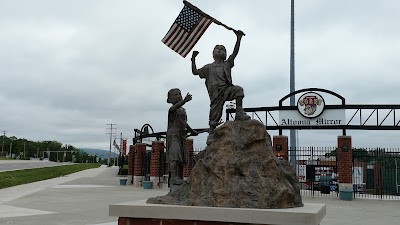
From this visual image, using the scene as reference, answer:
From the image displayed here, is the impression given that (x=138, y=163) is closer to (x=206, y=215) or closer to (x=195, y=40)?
(x=195, y=40)

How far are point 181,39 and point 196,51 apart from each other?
3.37ft

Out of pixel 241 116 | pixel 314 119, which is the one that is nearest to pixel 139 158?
pixel 314 119

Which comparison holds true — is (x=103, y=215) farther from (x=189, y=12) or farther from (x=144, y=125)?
(x=144, y=125)

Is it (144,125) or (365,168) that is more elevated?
(144,125)

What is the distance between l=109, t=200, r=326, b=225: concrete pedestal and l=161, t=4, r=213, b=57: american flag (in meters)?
3.76

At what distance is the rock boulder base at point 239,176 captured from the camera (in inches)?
243

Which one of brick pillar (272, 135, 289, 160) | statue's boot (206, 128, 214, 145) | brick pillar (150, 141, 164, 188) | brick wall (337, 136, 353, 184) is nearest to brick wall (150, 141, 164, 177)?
brick pillar (150, 141, 164, 188)

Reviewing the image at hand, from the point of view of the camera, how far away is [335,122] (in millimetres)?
21609

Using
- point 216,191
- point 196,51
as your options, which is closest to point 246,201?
point 216,191

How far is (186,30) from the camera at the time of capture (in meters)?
8.95

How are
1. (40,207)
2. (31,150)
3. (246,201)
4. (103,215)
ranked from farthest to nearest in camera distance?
(31,150)
(40,207)
(103,215)
(246,201)

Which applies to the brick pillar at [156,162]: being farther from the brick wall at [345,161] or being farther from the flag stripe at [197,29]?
the flag stripe at [197,29]

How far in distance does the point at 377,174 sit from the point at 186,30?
16.1 metres

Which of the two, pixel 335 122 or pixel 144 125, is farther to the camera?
pixel 144 125
